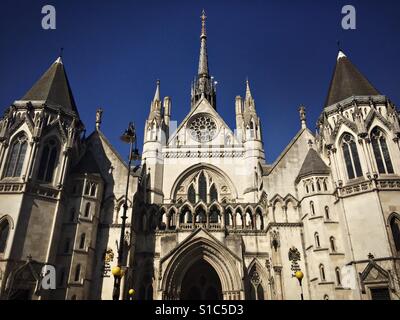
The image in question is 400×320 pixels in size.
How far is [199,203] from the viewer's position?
88.7ft

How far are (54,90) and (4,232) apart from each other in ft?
39.6

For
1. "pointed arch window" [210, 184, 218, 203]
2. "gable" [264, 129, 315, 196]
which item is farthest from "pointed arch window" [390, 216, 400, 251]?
"pointed arch window" [210, 184, 218, 203]

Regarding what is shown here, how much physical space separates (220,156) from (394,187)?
52.8 feet

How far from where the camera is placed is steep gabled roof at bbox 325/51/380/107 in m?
25.2

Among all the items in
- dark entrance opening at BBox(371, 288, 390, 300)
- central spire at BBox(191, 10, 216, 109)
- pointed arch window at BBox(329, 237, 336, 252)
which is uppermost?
central spire at BBox(191, 10, 216, 109)

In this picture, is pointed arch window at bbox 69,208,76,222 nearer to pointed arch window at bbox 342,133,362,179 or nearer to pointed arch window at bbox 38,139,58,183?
pointed arch window at bbox 38,139,58,183

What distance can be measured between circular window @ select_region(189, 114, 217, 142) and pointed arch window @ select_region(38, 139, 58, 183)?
→ 15017mm

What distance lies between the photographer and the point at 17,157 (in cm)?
2288

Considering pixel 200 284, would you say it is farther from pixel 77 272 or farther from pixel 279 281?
pixel 77 272

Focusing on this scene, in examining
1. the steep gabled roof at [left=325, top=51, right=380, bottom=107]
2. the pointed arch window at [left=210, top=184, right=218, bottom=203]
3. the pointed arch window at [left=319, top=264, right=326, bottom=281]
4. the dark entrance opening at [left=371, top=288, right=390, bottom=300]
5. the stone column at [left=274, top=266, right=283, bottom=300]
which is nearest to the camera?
the dark entrance opening at [left=371, top=288, right=390, bottom=300]

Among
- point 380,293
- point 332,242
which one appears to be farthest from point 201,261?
point 380,293

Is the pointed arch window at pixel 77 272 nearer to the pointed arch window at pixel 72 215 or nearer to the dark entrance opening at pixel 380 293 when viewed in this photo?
the pointed arch window at pixel 72 215

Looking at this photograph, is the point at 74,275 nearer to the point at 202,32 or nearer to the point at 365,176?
the point at 365,176
